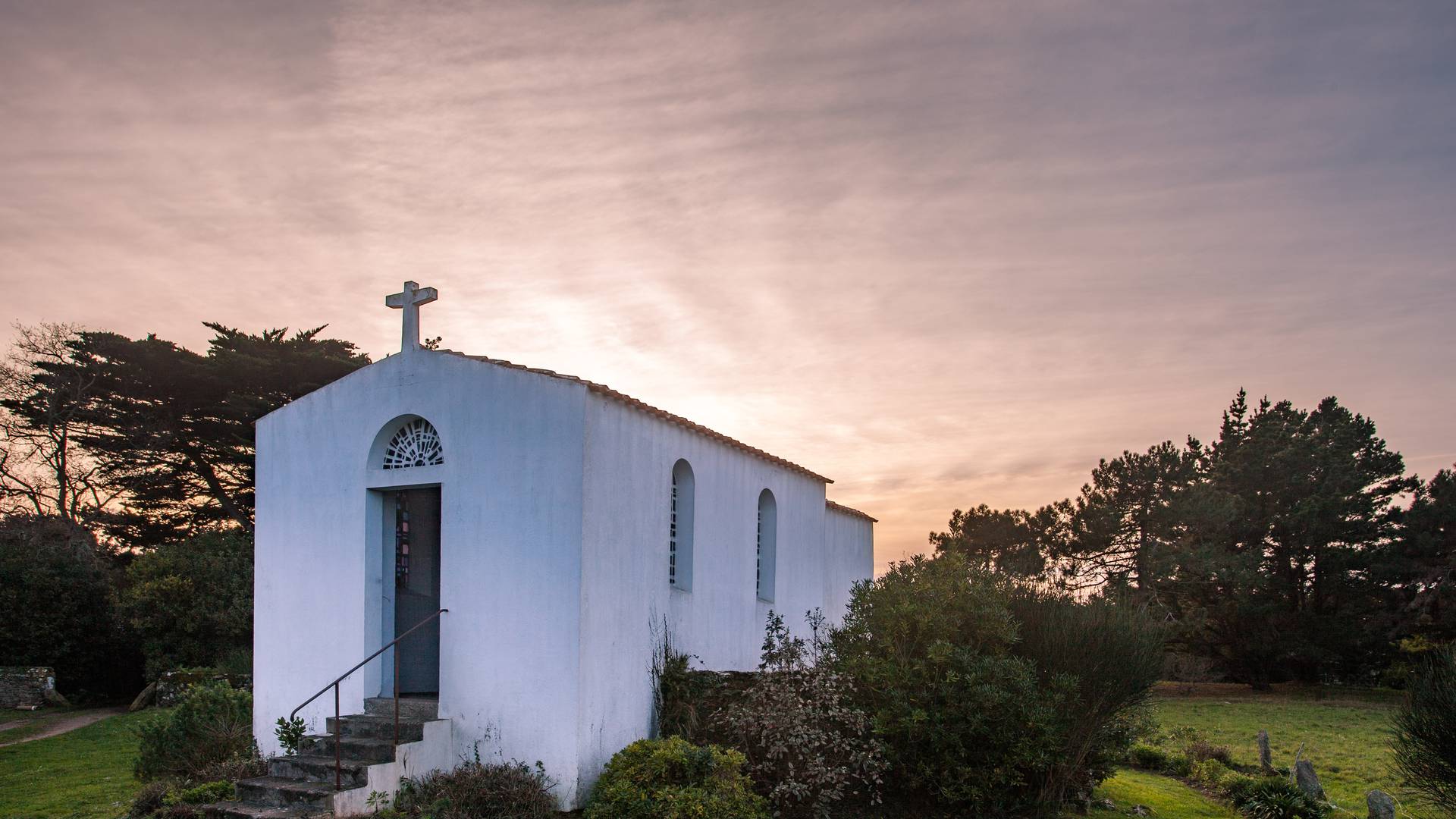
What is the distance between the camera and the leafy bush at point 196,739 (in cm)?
1324

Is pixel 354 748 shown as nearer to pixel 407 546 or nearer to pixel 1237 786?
pixel 407 546

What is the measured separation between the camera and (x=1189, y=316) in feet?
55.7

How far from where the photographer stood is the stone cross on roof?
1299 cm

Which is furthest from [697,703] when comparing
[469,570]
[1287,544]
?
[1287,544]

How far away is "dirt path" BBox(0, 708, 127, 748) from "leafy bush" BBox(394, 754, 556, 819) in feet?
46.5

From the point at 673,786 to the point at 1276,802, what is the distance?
9.67 meters

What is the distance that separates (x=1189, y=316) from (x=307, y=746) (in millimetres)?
15821

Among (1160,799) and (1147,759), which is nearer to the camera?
(1160,799)

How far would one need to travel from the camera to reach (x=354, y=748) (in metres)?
11.1

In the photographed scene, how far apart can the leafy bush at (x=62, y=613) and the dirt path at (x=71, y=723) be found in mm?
1742

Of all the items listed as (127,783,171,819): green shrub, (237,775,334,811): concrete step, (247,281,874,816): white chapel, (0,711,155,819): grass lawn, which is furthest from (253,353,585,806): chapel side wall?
(0,711,155,819): grass lawn

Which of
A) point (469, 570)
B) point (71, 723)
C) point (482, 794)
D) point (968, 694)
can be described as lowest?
point (71, 723)

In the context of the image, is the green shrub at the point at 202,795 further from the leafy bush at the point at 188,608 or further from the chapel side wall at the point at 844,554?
the leafy bush at the point at 188,608

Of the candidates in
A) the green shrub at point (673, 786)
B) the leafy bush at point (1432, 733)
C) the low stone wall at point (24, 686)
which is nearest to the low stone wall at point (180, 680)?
the low stone wall at point (24, 686)
